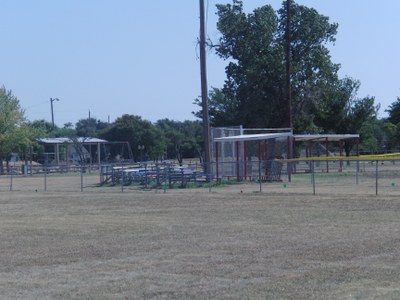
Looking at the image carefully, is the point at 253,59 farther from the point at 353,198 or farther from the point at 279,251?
the point at 279,251

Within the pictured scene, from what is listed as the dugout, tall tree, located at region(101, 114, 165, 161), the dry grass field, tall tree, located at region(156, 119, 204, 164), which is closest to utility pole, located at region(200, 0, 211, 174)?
the dugout

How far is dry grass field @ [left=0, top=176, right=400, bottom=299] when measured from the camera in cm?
1071

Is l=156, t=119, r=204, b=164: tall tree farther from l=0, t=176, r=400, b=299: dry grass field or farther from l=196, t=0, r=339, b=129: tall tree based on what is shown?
l=0, t=176, r=400, b=299: dry grass field

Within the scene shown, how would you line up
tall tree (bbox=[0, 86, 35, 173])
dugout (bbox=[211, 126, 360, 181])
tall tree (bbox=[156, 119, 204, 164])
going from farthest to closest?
tall tree (bbox=[156, 119, 204, 164]), tall tree (bbox=[0, 86, 35, 173]), dugout (bbox=[211, 126, 360, 181])

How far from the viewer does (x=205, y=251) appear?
14.5 m

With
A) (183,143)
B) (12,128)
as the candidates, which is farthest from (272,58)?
(183,143)

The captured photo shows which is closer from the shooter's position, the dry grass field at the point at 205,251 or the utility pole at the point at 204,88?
the dry grass field at the point at 205,251

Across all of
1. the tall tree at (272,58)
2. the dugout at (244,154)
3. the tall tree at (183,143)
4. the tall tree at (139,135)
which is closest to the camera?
the dugout at (244,154)

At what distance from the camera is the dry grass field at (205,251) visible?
10.7 metres

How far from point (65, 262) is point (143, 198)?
1717 centimetres

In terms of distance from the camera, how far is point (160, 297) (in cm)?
1020

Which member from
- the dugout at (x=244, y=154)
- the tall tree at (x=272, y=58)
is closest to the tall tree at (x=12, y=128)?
the tall tree at (x=272, y=58)

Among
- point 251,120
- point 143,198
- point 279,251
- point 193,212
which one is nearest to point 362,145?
point 251,120

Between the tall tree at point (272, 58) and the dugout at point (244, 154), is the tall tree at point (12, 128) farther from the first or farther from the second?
the dugout at point (244, 154)
